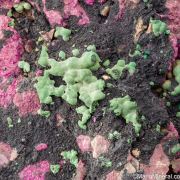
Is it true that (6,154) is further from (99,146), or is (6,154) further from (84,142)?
(99,146)

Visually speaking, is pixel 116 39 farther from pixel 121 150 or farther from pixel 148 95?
pixel 121 150

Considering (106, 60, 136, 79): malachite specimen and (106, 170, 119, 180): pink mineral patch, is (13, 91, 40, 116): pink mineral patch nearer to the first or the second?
(106, 60, 136, 79): malachite specimen

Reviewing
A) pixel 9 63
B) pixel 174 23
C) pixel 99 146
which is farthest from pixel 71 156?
pixel 174 23

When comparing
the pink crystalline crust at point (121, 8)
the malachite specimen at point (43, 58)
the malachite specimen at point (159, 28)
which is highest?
the pink crystalline crust at point (121, 8)

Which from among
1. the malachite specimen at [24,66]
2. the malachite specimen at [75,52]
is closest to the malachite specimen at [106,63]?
the malachite specimen at [75,52]

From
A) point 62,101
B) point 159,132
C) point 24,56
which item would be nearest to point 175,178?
point 159,132

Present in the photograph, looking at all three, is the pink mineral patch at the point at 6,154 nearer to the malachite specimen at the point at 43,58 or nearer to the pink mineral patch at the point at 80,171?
the pink mineral patch at the point at 80,171
